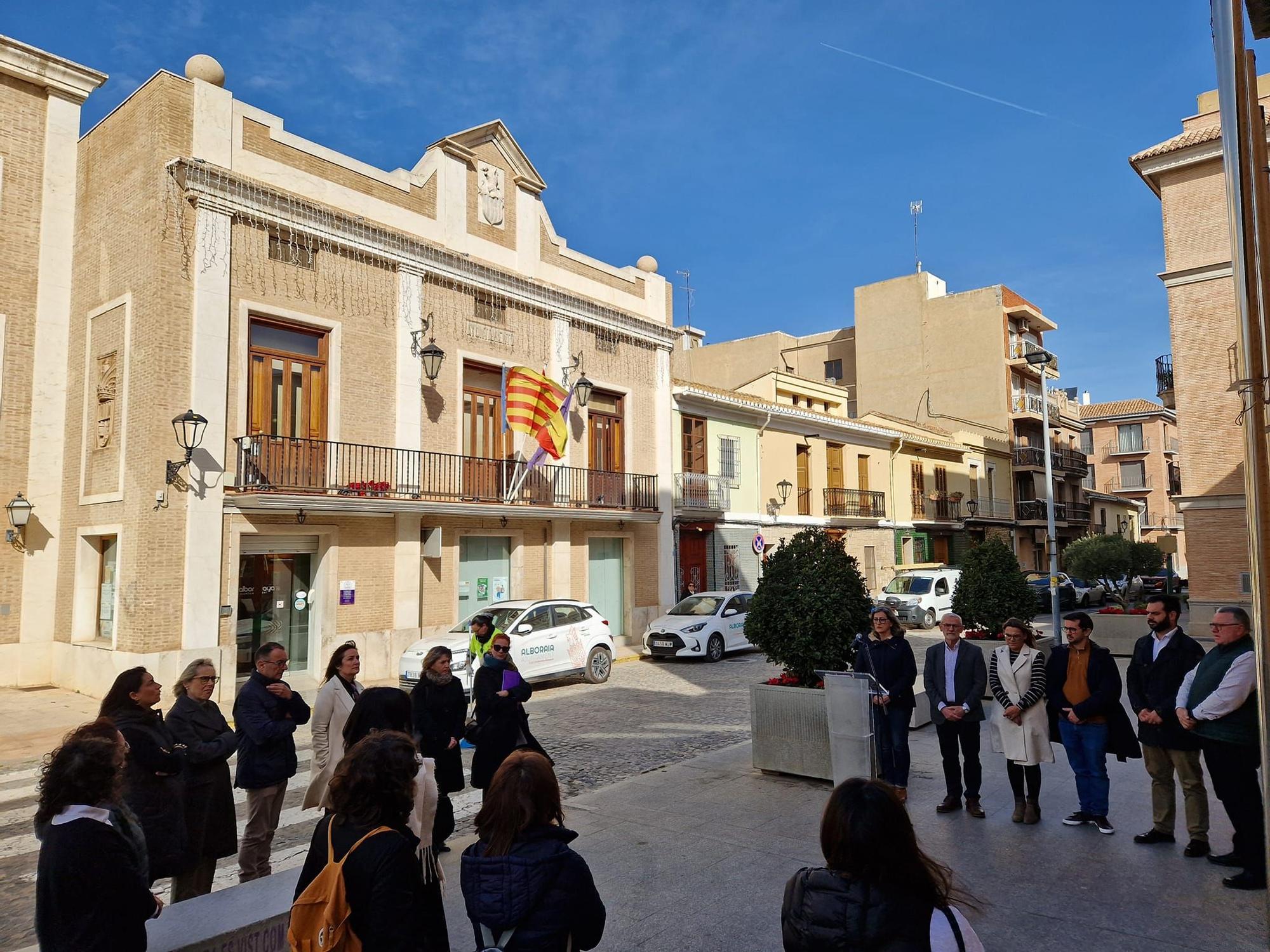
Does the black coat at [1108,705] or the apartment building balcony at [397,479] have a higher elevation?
the apartment building balcony at [397,479]

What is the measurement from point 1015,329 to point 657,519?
91.2 ft

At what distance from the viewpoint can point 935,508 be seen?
35531 millimetres

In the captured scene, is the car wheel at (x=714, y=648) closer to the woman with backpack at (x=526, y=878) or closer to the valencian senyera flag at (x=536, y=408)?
the valencian senyera flag at (x=536, y=408)

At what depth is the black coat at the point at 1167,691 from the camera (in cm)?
554

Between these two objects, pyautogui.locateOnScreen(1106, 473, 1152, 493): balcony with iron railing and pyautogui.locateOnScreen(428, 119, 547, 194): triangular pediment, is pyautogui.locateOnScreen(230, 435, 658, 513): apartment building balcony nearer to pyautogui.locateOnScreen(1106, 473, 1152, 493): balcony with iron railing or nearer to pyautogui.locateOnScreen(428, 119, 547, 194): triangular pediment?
pyautogui.locateOnScreen(428, 119, 547, 194): triangular pediment

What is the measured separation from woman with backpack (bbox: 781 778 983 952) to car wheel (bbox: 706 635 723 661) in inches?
623

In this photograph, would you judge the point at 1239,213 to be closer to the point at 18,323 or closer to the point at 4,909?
the point at 4,909

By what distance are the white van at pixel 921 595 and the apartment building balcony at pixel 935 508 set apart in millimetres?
8415

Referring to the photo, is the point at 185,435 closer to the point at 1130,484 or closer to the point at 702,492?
the point at 702,492

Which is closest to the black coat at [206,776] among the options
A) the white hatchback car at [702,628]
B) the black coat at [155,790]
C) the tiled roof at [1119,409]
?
the black coat at [155,790]

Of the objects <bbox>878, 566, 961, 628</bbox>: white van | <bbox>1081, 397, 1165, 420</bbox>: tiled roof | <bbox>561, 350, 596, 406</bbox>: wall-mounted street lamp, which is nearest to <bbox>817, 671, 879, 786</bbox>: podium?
<bbox>561, 350, 596, 406</bbox>: wall-mounted street lamp

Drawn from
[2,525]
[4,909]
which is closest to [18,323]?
[2,525]

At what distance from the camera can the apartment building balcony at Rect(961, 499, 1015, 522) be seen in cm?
3750

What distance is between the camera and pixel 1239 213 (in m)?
3.92
